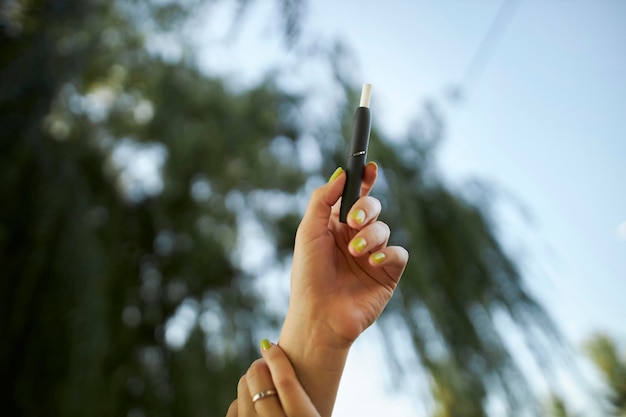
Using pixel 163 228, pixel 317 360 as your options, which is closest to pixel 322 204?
pixel 317 360

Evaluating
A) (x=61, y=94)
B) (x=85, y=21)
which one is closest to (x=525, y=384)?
(x=61, y=94)

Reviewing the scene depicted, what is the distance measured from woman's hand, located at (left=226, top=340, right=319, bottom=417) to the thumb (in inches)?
5.1

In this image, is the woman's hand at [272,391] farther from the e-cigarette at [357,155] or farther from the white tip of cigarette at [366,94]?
the white tip of cigarette at [366,94]

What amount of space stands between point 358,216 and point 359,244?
0.09 feet

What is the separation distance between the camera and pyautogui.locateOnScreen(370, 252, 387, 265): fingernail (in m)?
0.57

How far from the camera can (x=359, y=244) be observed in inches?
21.6

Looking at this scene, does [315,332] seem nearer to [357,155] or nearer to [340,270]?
[340,270]

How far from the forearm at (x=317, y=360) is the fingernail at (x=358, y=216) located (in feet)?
0.39

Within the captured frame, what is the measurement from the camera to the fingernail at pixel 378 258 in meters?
0.57

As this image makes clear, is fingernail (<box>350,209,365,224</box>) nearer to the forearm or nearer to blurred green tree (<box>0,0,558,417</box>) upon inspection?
the forearm

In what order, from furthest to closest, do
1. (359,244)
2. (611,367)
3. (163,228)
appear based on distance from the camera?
(163,228), (611,367), (359,244)

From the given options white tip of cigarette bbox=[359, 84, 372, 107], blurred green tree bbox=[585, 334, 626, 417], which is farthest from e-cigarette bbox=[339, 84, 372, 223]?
blurred green tree bbox=[585, 334, 626, 417]

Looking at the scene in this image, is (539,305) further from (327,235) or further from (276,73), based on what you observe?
(327,235)

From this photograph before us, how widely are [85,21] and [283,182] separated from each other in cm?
98
